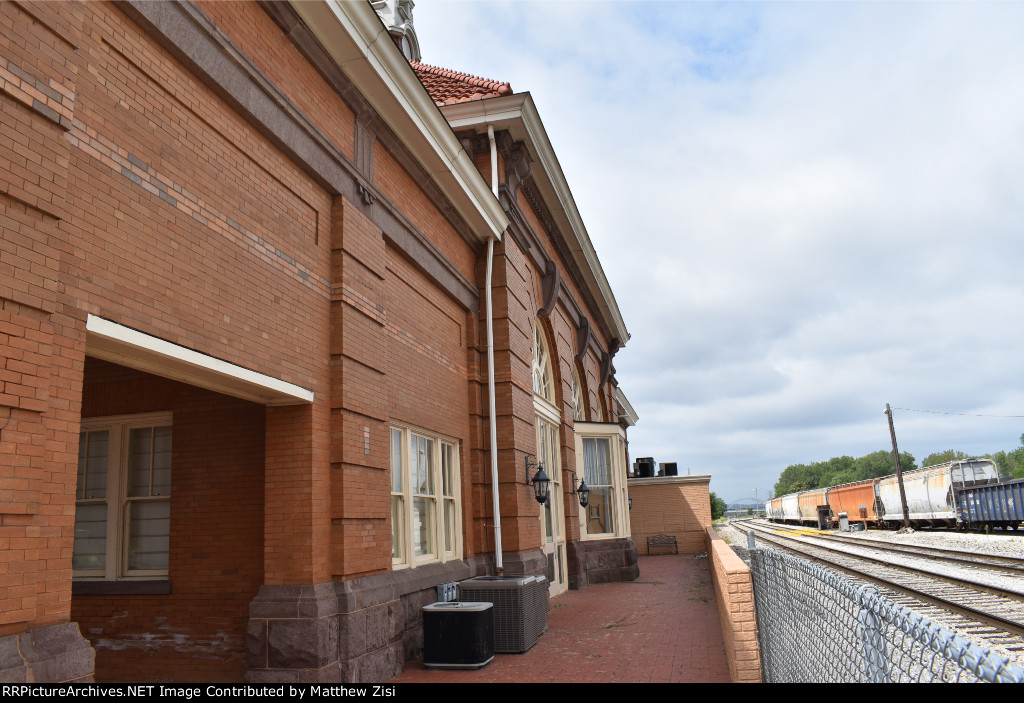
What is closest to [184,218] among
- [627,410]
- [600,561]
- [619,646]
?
[619,646]

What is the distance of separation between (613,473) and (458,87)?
34.7 ft

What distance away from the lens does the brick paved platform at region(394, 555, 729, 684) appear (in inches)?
313

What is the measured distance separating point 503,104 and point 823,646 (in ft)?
35.5

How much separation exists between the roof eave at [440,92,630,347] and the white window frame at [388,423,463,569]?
509cm

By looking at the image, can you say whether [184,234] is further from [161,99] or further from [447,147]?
[447,147]

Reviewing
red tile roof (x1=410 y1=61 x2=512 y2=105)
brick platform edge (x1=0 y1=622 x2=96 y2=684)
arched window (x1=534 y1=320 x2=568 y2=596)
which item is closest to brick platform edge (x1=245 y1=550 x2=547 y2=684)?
brick platform edge (x1=0 y1=622 x2=96 y2=684)

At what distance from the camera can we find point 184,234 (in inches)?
232

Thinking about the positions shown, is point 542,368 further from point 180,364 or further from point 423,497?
point 180,364

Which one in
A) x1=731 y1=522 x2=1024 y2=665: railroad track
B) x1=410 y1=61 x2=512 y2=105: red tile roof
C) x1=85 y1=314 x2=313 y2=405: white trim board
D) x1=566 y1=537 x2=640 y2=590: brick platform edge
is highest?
x1=410 y1=61 x2=512 y2=105: red tile roof

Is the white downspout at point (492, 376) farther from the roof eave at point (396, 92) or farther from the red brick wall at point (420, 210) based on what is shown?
the roof eave at point (396, 92)

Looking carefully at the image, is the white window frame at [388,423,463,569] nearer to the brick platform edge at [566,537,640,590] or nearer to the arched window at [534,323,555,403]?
the arched window at [534,323,555,403]

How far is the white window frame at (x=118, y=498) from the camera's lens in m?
7.73

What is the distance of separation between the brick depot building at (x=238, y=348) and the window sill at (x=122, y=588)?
0.03 meters

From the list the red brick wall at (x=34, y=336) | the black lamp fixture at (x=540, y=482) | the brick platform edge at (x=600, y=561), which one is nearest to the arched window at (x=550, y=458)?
the brick platform edge at (x=600, y=561)
